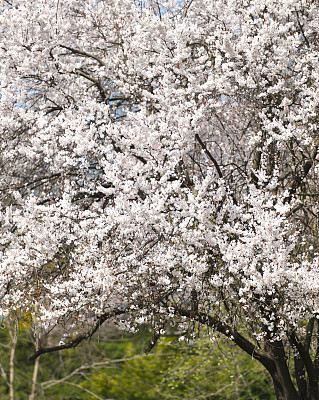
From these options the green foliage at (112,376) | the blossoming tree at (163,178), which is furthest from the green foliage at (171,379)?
the blossoming tree at (163,178)

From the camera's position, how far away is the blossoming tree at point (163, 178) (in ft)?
16.7

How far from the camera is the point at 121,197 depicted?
5.38m

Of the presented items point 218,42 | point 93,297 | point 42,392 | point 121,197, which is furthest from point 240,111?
point 42,392

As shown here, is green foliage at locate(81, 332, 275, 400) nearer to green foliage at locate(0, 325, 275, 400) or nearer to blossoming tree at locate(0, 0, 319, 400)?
green foliage at locate(0, 325, 275, 400)

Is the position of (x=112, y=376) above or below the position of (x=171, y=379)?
above

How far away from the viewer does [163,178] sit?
536cm

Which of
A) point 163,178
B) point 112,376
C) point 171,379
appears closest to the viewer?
point 163,178

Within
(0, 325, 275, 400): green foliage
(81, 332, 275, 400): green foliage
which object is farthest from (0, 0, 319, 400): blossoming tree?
(0, 325, 275, 400): green foliage

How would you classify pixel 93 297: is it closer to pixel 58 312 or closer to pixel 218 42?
pixel 58 312

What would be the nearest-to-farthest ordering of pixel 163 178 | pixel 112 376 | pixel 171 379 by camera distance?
pixel 163 178, pixel 171 379, pixel 112 376

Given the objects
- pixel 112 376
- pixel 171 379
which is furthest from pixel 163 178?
pixel 112 376

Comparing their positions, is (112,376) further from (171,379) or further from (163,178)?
(163,178)

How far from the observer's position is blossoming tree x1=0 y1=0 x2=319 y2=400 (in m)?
5.09

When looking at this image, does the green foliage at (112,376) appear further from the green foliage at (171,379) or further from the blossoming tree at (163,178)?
the blossoming tree at (163,178)
